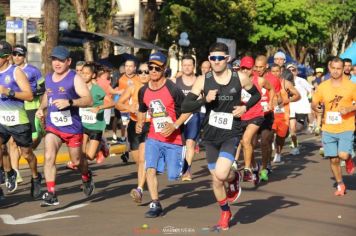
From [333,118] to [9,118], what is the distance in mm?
4192

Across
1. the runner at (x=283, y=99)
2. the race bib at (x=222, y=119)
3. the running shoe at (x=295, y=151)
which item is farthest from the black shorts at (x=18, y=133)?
the running shoe at (x=295, y=151)

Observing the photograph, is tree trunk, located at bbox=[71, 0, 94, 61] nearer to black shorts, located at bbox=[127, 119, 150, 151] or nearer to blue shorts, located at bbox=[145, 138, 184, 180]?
black shorts, located at bbox=[127, 119, 150, 151]

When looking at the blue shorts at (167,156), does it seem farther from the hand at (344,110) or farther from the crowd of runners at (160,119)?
the hand at (344,110)

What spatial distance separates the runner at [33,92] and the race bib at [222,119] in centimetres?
443

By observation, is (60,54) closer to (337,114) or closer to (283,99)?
(337,114)

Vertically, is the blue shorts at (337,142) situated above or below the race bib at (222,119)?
below

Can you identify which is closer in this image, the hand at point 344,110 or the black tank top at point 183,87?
the hand at point 344,110

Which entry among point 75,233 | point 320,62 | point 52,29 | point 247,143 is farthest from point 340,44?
point 75,233

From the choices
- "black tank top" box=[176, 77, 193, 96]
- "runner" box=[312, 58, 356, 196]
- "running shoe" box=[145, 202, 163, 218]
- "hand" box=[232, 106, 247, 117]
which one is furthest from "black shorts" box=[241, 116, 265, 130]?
"hand" box=[232, 106, 247, 117]

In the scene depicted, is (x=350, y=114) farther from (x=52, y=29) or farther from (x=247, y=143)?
Result: (x=52, y=29)

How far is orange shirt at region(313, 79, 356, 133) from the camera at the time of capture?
1189 cm

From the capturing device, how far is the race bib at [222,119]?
9273mm

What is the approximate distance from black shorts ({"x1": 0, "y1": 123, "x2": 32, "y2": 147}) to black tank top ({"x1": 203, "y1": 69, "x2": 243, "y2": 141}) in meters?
2.92

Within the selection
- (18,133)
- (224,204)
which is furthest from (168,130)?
(18,133)
